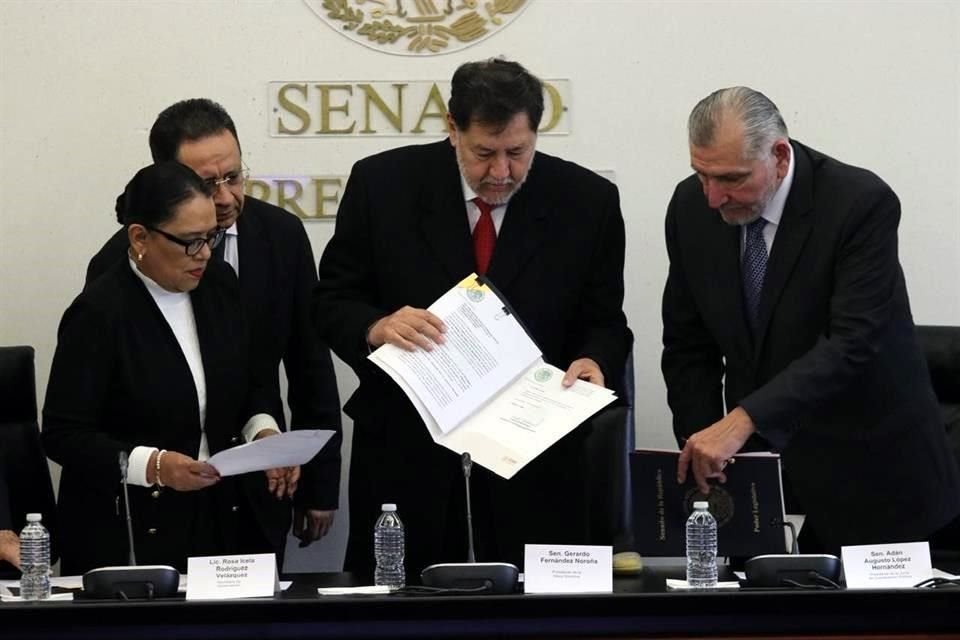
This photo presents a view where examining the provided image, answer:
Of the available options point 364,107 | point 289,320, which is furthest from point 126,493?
point 364,107

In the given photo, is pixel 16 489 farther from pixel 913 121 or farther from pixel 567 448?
pixel 913 121

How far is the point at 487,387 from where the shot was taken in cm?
322

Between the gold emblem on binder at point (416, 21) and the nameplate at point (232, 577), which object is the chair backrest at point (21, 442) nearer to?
the nameplate at point (232, 577)

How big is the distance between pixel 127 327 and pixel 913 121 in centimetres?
256

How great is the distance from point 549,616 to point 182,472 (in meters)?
0.96

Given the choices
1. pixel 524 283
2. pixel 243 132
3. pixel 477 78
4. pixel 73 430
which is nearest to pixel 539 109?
pixel 477 78

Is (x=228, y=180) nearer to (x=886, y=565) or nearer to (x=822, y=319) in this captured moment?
(x=822, y=319)

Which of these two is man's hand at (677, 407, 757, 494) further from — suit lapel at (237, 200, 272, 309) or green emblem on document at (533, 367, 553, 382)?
suit lapel at (237, 200, 272, 309)

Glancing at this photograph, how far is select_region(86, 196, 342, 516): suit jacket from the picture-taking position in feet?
12.8

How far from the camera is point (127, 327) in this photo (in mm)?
3494

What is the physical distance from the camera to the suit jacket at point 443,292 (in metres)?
3.44

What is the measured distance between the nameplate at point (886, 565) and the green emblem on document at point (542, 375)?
2.33 feet

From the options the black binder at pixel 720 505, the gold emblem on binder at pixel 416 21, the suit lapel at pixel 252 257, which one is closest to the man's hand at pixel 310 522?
the suit lapel at pixel 252 257

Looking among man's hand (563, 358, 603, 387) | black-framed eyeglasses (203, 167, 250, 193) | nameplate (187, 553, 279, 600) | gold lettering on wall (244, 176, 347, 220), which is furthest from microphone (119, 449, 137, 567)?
gold lettering on wall (244, 176, 347, 220)
